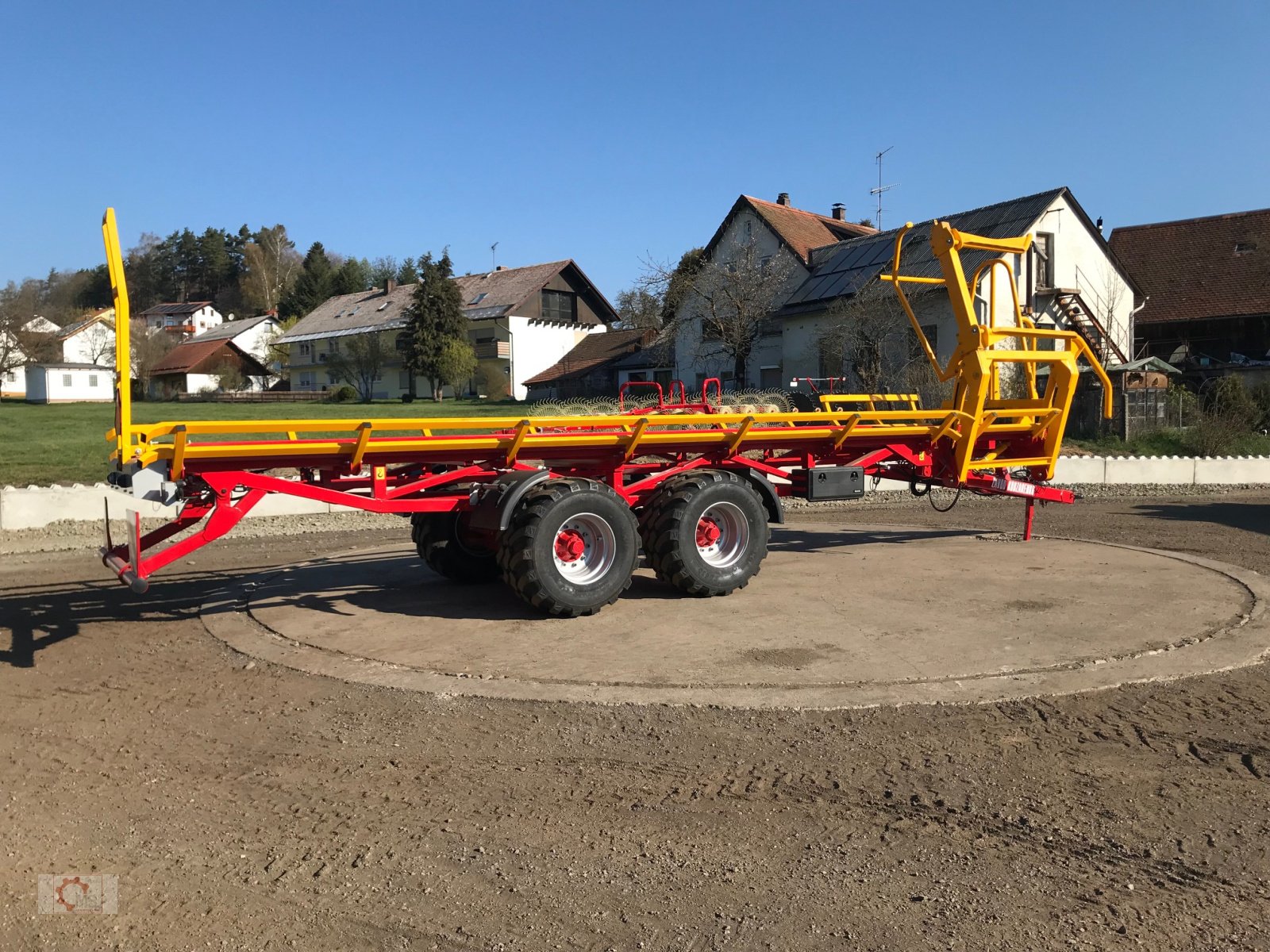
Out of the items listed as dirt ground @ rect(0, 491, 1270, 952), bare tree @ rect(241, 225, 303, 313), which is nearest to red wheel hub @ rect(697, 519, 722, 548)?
dirt ground @ rect(0, 491, 1270, 952)

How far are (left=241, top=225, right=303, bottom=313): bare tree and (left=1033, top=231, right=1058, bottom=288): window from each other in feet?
291

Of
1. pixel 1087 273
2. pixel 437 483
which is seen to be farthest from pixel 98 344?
pixel 437 483

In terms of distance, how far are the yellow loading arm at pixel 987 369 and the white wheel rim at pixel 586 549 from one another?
159 inches

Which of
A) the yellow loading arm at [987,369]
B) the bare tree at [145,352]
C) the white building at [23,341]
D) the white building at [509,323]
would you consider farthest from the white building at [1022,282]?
the bare tree at [145,352]

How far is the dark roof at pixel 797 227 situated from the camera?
124 ft

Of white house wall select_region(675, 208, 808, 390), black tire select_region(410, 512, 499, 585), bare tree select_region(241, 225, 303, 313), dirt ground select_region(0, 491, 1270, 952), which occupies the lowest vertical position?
dirt ground select_region(0, 491, 1270, 952)

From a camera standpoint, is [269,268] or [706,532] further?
[269,268]

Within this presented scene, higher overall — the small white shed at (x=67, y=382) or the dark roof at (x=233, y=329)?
the dark roof at (x=233, y=329)

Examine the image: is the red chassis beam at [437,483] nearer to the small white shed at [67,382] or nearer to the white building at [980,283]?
the white building at [980,283]

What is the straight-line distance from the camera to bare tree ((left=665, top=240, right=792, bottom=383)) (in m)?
35.9

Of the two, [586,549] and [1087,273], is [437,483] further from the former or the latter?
[1087,273]

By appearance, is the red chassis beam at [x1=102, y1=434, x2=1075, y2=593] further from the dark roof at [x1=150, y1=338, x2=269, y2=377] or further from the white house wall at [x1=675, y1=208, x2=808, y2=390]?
the dark roof at [x1=150, y1=338, x2=269, y2=377]

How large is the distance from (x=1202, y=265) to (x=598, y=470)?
37148 millimetres

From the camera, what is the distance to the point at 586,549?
8.09 metres
